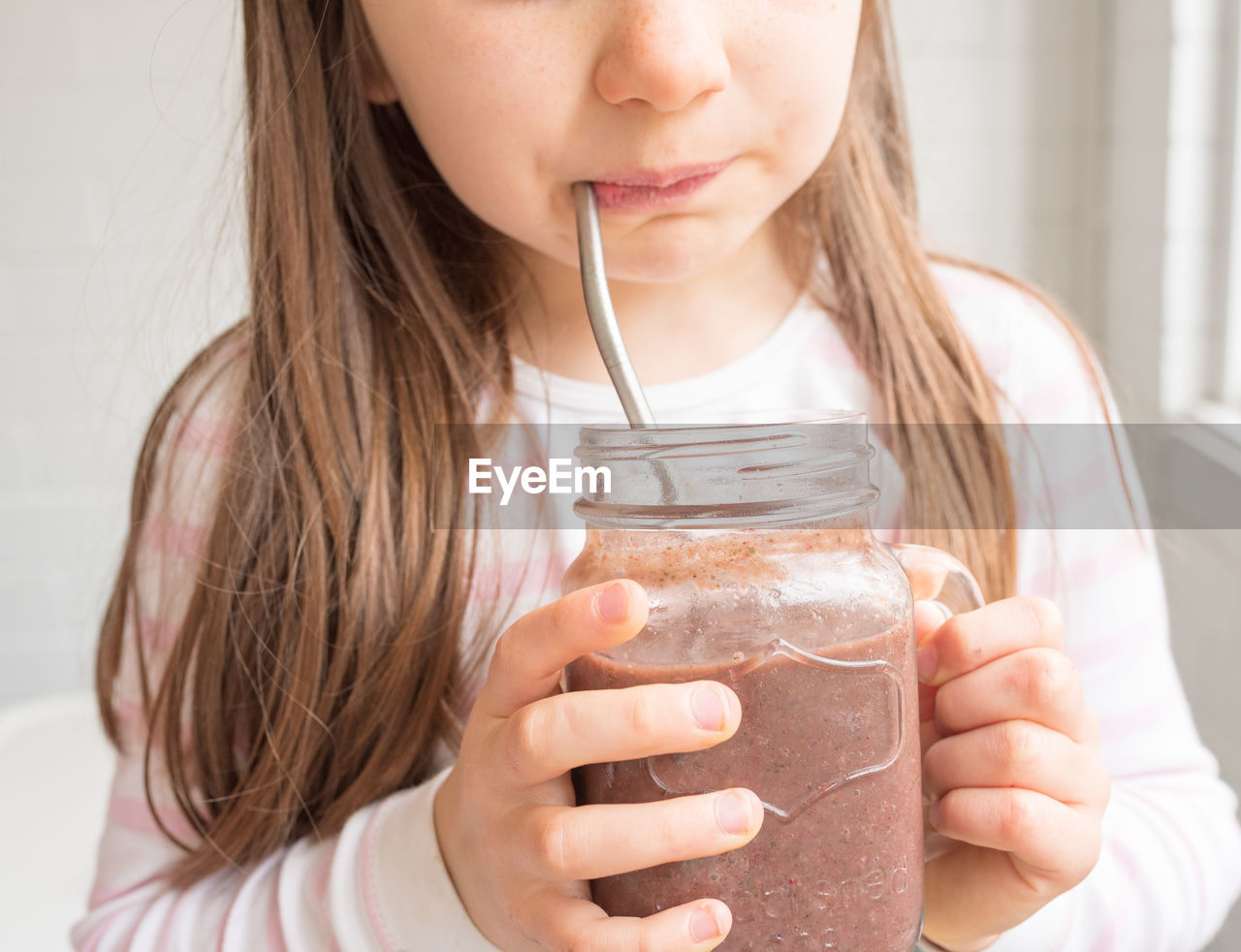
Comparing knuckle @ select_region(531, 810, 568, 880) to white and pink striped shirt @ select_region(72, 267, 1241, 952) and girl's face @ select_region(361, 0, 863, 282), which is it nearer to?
white and pink striped shirt @ select_region(72, 267, 1241, 952)

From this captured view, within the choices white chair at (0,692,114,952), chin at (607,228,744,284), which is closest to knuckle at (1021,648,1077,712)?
chin at (607,228,744,284)

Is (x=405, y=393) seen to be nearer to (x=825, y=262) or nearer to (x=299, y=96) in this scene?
(x=299, y=96)

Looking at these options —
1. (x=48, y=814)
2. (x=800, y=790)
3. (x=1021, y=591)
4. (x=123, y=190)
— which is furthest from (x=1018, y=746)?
(x=123, y=190)

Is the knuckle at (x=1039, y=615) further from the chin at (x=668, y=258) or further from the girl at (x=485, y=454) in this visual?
the chin at (x=668, y=258)

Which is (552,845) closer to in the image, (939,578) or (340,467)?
(939,578)

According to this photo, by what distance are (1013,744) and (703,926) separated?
16 centimetres

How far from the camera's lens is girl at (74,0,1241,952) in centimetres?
52

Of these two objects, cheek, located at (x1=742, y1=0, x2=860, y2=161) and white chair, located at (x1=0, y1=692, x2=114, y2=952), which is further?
white chair, located at (x1=0, y1=692, x2=114, y2=952)

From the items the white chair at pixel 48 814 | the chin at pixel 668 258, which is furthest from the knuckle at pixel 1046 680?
the white chair at pixel 48 814

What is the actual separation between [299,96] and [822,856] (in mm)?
568

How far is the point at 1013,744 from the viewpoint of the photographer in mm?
461

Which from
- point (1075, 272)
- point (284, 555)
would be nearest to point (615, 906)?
point (284, 555)

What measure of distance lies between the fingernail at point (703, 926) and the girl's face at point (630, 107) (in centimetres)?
35

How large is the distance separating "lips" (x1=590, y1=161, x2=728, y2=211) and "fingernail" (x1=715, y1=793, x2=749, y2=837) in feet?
1.08
